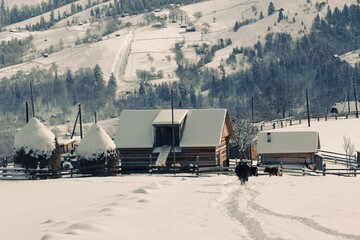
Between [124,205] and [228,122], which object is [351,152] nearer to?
[228,122]

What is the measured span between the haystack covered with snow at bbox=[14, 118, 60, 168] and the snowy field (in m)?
9.62

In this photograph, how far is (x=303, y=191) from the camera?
113 ft

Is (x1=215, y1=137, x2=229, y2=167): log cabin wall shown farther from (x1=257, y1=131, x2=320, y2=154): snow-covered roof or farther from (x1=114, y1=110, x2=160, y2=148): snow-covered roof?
(x1=257, y1=131, x2=320, y2=154): snow-covered roof


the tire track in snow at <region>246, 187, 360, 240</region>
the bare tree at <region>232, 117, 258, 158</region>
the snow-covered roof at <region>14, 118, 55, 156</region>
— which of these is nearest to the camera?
the tire track in snow at <region>246, 187, 360, 240</region>

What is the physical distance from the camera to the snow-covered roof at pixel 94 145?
51.8 metres

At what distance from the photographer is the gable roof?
197 feet

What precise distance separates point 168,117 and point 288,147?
16.5 m

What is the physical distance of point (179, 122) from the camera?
198 feet

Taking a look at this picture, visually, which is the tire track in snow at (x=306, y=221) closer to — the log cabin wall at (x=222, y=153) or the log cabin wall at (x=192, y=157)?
the log cabin wall at (x=192, y=157)

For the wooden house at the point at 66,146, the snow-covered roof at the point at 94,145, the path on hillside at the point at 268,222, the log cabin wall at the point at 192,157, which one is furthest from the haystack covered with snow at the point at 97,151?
the wooden house at the point at 66,146

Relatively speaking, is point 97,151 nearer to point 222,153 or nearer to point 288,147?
point 222,153

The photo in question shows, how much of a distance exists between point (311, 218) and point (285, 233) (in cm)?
302

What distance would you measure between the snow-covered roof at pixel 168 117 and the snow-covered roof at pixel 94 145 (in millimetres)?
8634

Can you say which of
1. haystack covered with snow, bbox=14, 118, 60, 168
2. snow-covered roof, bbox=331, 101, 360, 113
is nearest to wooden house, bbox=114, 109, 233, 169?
haystack covered with snow, bbox=14, 118, 60, 168
